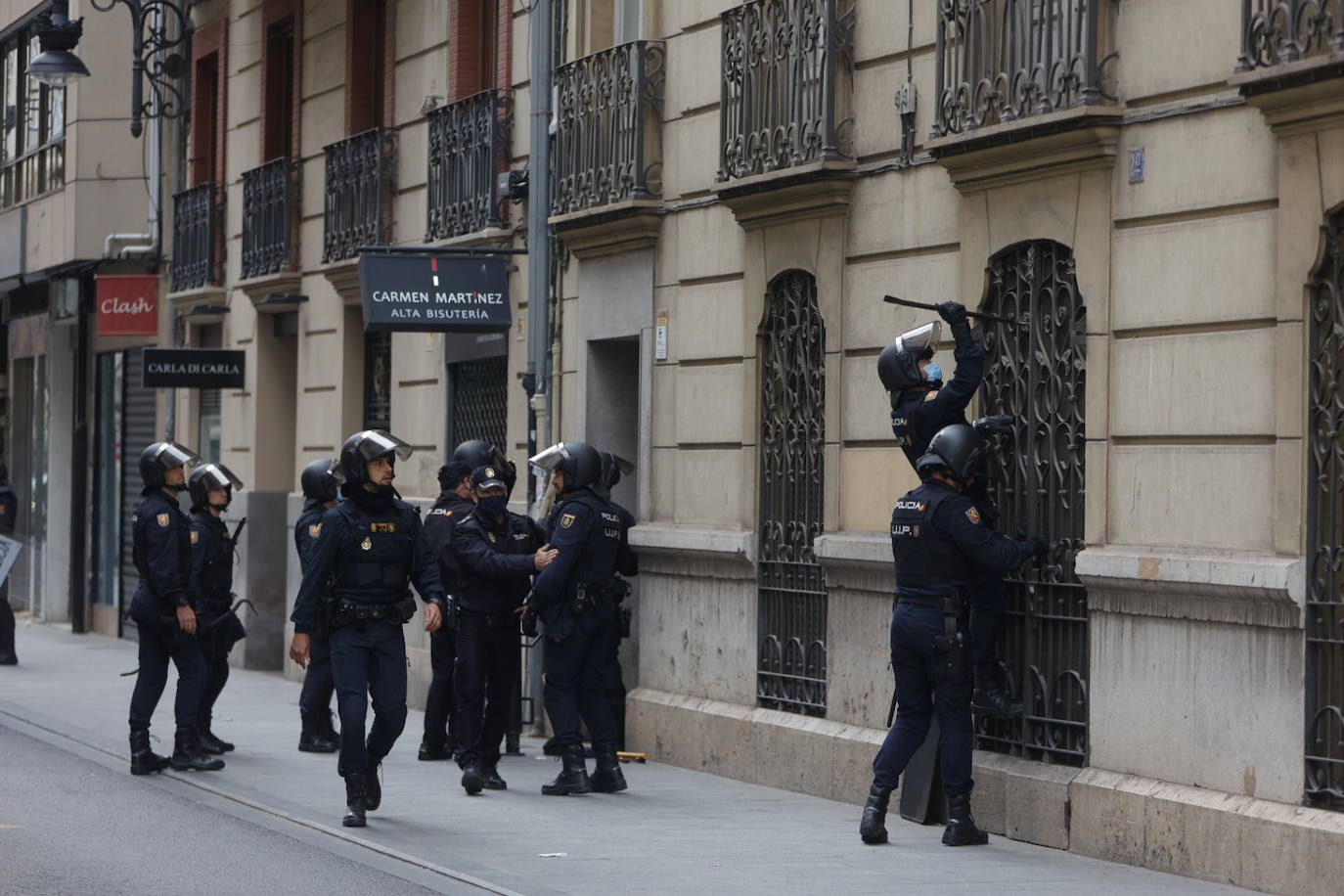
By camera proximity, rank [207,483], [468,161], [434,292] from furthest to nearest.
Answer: [468,161], [434,292], [207,483]

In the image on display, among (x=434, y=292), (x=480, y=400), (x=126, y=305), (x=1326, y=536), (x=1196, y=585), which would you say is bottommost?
(x=1196, y=585)

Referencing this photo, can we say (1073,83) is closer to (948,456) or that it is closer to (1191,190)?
(1191,190)

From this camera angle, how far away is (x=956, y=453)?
34.9ft

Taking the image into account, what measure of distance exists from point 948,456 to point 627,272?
5177mm

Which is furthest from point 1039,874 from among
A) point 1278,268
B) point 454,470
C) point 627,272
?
point 627,272

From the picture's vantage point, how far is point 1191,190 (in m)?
9.98

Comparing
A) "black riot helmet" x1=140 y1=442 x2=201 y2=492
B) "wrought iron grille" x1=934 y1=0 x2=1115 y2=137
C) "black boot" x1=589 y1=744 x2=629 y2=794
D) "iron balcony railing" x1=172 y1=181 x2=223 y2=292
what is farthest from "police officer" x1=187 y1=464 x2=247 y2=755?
"iron balcony railing" x1=172 y1=181 x2=223 y2=292

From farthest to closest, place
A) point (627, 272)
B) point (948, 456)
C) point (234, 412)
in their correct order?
point (234, 412)
point (627, 272)
point (948, 456)

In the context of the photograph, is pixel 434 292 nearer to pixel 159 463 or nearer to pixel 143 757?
pixel 159 463

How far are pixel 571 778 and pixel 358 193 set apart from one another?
8.53m

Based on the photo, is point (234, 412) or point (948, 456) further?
point (234, 412)

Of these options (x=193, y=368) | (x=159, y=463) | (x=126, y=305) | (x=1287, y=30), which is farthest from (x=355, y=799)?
(x=126, y=305)

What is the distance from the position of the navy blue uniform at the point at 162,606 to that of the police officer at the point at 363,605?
2349mm

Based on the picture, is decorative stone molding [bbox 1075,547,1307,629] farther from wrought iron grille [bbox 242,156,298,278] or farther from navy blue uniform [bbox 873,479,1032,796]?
wrought iron grille [bbox 242,156,298,278]
